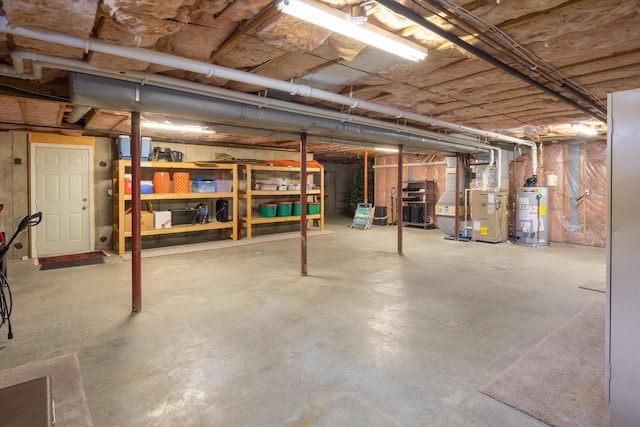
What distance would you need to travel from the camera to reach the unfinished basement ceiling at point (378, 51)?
1799 millimetres

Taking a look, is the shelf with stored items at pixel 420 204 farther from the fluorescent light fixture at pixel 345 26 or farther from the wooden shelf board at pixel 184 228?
the fluorescent light fixture at pixel 345 26

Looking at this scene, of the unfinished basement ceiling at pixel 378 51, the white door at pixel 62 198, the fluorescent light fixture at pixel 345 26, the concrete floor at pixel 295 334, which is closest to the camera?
the fluorescent light fixture at pixel 345 26

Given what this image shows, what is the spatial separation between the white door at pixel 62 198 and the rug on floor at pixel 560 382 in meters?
6.71

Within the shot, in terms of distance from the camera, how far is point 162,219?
250 inches

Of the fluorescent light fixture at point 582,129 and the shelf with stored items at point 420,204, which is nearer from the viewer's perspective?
the fluorescent light fixture at point 582,129

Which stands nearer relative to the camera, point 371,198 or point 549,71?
point 549,71

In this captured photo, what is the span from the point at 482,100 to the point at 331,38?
235cm

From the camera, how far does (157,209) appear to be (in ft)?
22.6

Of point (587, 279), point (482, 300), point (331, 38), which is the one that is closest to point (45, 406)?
point (331, 38)

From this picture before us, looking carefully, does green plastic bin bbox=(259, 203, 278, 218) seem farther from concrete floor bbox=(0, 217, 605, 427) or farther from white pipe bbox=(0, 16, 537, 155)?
white pipe bbox=(0, 16, 537, 155)

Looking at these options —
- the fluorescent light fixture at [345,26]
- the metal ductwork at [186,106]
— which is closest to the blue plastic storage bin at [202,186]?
the metal ductwork at [186,106]

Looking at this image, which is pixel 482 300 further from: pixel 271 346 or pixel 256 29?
pixel 256 29

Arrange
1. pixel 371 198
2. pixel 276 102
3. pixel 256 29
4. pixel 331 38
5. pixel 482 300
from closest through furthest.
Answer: pixel 256 29 < pixel 331 38 < pixel 276 102 < pixel 482 300 < pixel 371 198

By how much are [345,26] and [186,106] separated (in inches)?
69.5
